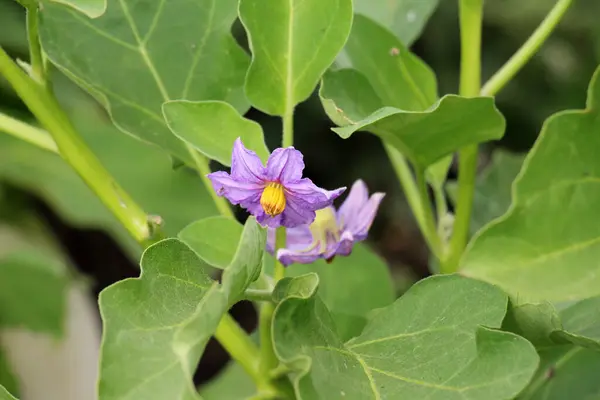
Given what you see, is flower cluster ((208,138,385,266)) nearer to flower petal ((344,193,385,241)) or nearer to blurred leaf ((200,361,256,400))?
flower petal ((344,193,385,241))

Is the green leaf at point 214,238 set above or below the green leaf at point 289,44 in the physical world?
below

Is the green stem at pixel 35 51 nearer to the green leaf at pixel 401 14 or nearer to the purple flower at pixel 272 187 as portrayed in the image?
the purple flower at pixel 272 187

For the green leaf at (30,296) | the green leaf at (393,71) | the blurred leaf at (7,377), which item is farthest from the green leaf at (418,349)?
the green leaf at (30,296)

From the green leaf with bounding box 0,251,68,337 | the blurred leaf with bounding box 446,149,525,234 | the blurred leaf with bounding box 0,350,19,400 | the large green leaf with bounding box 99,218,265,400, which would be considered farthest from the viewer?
the green leaf with bounding box 0,251,68,337

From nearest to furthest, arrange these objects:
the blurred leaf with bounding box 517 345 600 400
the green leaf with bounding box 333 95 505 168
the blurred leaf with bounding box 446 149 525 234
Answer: the green leaf with bounding box 333 95 505 168, the blurred leaf with bounding box 517 345 600 400, the blurred leaf with bounding box 446 149 525 234

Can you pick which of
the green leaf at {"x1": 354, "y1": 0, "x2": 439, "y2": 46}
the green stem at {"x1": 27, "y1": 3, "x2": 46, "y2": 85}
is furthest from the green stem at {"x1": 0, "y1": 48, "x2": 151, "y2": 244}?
the green leaf at {"x1": 354, "y1": 0, "x2": 439, "y2": 46}

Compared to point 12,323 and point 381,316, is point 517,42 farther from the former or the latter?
point 381,316

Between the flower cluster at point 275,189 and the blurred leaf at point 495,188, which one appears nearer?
the flower cluster at point 275,189
